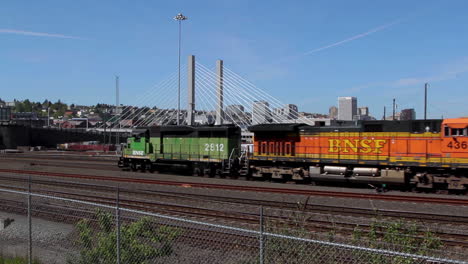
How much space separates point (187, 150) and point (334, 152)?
10868 millimetres

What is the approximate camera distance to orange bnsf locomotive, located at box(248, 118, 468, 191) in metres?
18.3

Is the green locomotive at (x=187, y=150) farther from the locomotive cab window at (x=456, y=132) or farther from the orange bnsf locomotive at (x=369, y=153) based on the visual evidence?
the locomotive cab window at (x=456, y=132)

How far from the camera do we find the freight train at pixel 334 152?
1845 cm

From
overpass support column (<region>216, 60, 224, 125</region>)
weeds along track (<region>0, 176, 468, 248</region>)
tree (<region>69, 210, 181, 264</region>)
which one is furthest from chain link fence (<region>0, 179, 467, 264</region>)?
overpass support column (<region>216, 60, 224, 125</region>)

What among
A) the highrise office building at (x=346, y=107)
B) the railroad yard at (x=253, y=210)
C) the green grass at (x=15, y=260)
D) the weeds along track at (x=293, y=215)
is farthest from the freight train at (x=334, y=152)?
the highrise office building at (x=346, y=107)

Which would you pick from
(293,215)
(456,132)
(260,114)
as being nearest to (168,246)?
(293,215)

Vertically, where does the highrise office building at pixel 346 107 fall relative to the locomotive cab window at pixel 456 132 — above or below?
above

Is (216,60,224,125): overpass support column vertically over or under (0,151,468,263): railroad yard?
over

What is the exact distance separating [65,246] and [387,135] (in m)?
16.7

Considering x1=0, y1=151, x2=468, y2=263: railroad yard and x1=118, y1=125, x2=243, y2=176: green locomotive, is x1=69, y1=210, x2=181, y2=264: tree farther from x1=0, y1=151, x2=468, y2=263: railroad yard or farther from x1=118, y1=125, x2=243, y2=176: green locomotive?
x1=118, y1=125, x2=243, y2=176: green locomotive

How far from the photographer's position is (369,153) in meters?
20.7

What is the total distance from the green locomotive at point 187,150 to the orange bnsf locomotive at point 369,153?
199 centimetres

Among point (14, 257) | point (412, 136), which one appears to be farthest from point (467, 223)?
point (14, 257)

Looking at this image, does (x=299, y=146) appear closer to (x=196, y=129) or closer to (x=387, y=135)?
(x=387, y=135)
